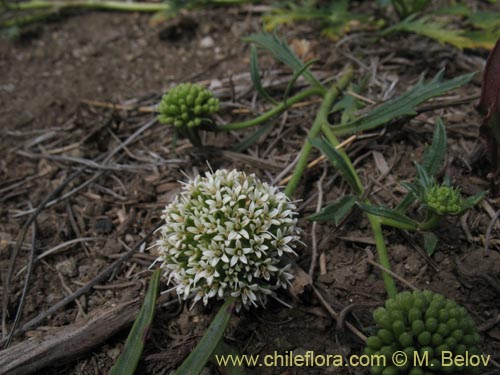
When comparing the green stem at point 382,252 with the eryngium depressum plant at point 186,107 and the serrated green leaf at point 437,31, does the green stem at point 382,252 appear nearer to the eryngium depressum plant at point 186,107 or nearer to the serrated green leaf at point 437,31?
the eryngium depressum plant at point 186,107

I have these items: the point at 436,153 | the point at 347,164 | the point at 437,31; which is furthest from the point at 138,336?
the point at 437,31

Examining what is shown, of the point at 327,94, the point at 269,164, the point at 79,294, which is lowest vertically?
the point at 79,294

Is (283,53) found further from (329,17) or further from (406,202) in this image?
(406,202)

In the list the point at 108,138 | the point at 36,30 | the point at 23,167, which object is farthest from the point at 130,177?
the point at 36,30

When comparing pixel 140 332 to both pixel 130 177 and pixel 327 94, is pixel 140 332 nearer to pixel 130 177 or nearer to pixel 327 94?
pixel 130 177

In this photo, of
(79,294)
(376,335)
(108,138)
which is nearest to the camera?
(376,335)

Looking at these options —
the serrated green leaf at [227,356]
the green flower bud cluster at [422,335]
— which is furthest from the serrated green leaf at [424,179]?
the serrated green leaf at [227,356]
